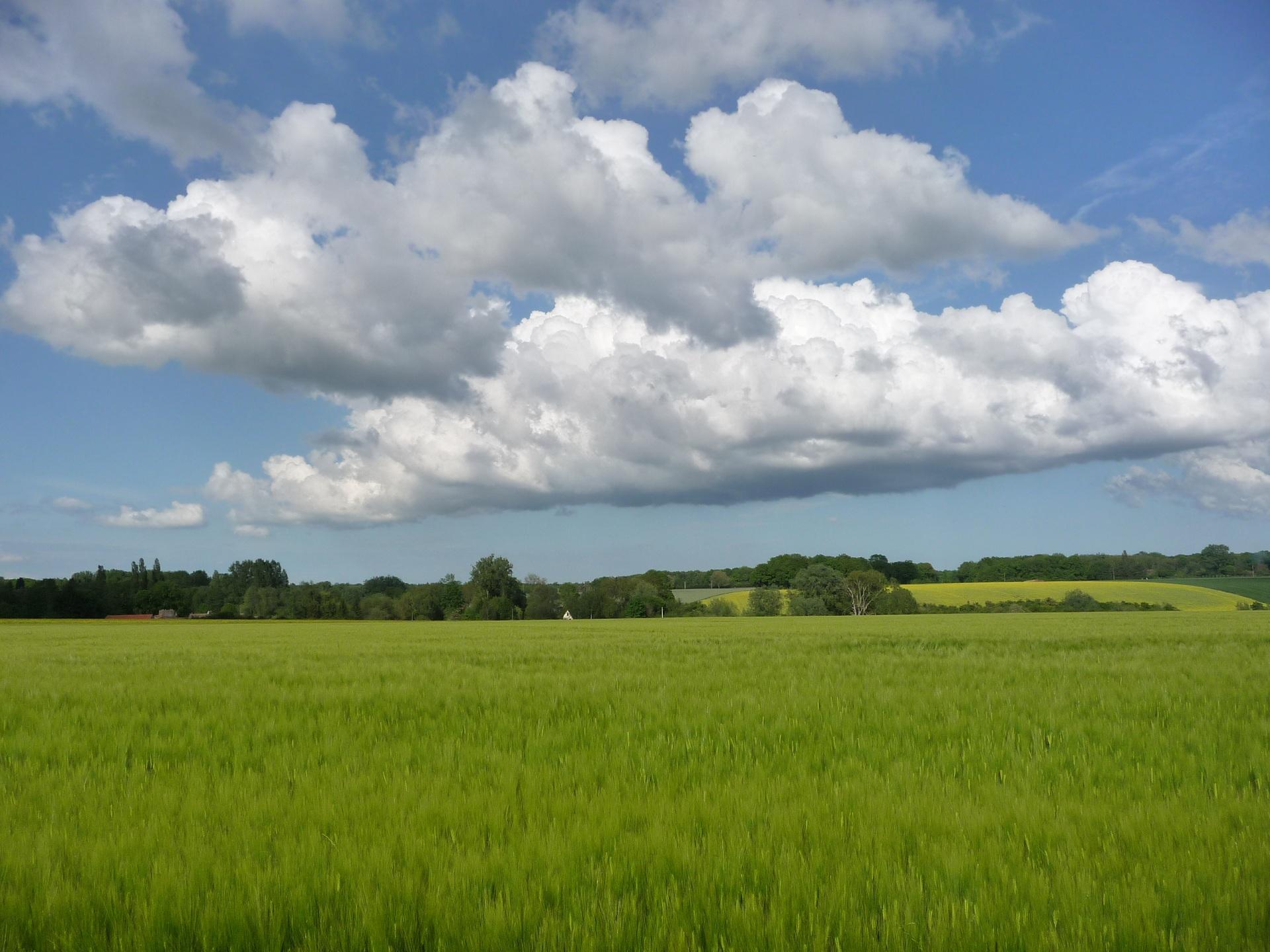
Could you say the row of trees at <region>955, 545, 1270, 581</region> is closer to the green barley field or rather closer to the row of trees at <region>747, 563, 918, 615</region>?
the row of trees at <region>747, 563, 918, 615</region>

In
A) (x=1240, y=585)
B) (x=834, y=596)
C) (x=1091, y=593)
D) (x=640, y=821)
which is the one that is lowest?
(x=1240, y=585)

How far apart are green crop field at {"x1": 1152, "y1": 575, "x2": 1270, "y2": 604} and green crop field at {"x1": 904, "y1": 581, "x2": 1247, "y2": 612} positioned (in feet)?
5.39

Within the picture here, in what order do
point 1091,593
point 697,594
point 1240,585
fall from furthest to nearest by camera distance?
point 697,594 → point 1240,585 → point 1091,593

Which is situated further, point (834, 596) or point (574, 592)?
point (574, 592)

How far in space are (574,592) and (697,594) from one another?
829 inches

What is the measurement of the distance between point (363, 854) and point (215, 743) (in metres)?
3.52

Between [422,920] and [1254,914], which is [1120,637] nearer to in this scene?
[1254,914]

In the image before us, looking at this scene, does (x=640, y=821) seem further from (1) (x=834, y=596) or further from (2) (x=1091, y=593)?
(2) (x=1091, y=593)

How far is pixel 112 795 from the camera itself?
4465mm

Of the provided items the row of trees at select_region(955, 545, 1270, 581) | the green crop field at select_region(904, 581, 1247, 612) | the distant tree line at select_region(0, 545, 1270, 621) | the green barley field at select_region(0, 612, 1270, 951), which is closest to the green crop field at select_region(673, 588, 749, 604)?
the distant tree line at select_region(0, 545, 1270, 621)

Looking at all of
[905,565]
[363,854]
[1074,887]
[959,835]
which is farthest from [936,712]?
[905,565]

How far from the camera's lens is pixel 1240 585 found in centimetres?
10544

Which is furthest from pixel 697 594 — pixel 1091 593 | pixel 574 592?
pixel 1091 593

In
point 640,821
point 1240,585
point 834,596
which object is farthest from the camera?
point 834,596
